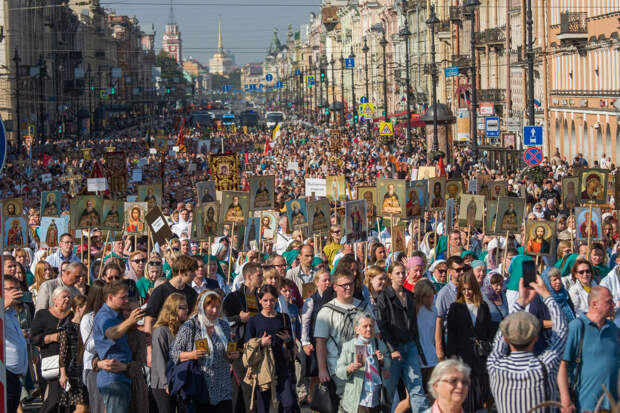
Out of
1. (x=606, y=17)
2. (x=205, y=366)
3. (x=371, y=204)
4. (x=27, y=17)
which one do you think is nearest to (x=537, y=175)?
(x=371, y=204)

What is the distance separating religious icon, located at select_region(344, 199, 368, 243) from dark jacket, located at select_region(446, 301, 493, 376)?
616cm

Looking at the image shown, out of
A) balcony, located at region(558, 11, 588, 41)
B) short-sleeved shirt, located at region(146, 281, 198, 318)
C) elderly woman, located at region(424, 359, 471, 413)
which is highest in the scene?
balcony, located at region(558, 11, 588, 41)

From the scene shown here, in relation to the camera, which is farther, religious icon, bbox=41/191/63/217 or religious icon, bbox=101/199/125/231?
religious icon, bbox=41/191/63/217

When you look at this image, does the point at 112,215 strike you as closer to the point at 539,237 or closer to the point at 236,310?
the point at 539,237

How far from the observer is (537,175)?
92.4 ft

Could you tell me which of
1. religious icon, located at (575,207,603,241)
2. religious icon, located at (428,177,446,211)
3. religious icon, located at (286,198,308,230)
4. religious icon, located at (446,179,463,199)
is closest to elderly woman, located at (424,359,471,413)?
religious icon, located at (575,207,603,241)

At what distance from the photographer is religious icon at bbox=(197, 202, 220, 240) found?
16.0m

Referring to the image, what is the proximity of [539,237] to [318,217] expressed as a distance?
3557 mm

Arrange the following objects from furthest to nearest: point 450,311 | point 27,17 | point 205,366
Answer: point 27,17
point 450,311
point 205,366

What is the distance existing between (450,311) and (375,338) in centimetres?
82

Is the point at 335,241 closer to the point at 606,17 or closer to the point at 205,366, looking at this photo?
the point at 205,366

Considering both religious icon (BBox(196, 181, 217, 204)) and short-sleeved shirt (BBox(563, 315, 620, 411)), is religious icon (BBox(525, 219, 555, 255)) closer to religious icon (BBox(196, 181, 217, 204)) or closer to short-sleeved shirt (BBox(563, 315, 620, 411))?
short-sleeved shirt (BBox(563, 315, 620, 411))

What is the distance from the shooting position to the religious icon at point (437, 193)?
61.5 ft

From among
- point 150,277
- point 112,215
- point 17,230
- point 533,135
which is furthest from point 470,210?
point 533,135
